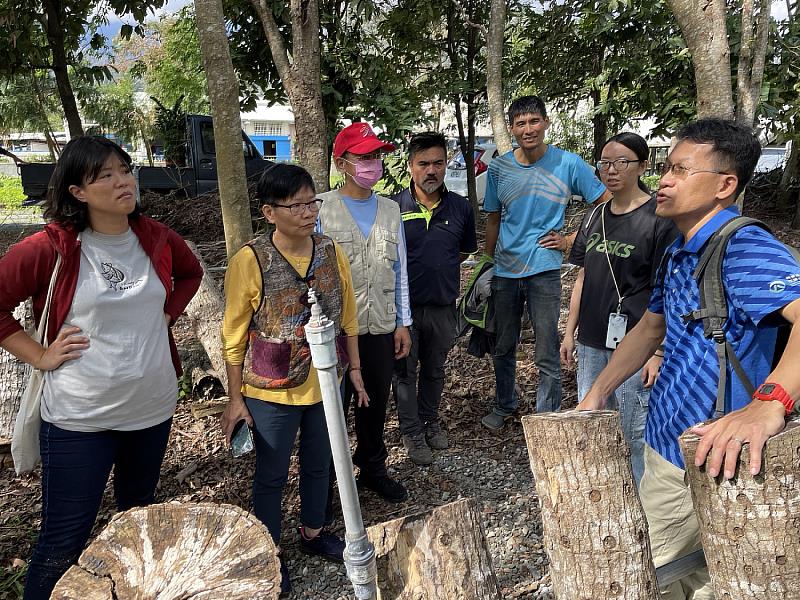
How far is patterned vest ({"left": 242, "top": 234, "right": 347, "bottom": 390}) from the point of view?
8.26ft

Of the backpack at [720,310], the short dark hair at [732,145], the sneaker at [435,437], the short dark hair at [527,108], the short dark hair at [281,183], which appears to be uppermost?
the short dark hair at [527,108]

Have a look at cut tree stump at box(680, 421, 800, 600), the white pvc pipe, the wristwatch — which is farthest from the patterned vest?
the wristwatch

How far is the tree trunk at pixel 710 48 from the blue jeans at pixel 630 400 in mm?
1556

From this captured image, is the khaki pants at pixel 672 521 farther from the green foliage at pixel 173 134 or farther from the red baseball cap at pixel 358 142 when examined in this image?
the green foliage at pixel 173 134

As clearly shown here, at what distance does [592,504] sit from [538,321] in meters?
2.36

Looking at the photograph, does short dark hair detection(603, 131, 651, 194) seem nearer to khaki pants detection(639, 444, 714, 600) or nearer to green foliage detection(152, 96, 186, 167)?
khaki pants detection(639, 444, 714, 600)

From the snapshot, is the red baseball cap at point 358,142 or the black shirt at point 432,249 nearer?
the red baseball cap at point 358,142

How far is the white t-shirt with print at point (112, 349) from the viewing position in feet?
7.13

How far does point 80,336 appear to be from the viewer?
2.16m

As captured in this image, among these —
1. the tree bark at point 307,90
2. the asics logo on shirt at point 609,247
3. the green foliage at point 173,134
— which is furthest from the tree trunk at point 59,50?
the asics logo on shirt at point 609,247

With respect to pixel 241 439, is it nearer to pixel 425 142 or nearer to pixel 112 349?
pixel 112 349

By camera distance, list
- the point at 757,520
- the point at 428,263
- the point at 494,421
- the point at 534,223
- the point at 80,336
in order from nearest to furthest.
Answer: the point at 757,520, the point at 80,336, the point at 428,263, the point at 534,223, the point at 494,421

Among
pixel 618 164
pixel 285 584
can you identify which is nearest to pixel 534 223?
pixel 618 164

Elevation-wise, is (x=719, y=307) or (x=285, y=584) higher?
(x=719, y=307)
